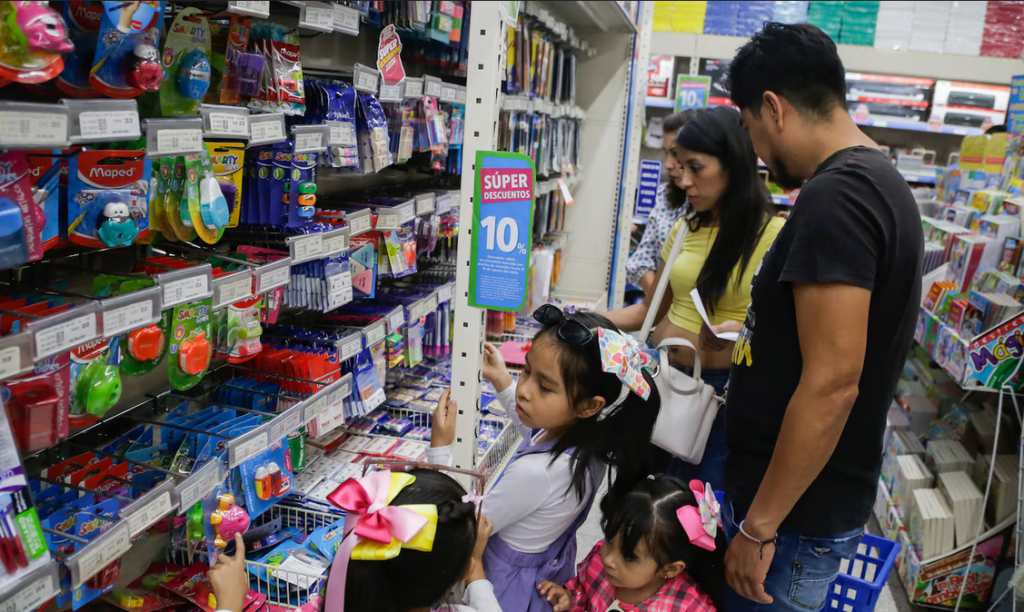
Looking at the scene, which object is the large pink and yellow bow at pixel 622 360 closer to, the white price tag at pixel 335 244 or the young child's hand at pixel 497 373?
the young child's hand at pixel 497 373

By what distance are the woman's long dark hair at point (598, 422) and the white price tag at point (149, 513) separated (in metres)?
0.83

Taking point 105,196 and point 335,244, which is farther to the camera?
point 335,244

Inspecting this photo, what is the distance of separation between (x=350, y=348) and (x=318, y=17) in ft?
2.79

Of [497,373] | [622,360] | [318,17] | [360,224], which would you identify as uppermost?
[318,17]

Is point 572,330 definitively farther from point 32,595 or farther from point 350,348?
point 32,595

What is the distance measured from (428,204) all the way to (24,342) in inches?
57.5

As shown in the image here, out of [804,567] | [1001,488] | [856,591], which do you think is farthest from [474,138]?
[1001,488]

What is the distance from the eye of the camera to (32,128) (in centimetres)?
95

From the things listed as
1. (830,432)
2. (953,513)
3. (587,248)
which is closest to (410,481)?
(830,432)

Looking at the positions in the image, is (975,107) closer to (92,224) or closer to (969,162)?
(969,162)

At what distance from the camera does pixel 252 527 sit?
1914mm

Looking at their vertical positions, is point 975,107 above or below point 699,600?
above

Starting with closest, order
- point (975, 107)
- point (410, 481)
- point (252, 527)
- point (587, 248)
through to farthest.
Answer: point (410, 481) < point (252, 527) < point (587, 248) < point (975, 107)

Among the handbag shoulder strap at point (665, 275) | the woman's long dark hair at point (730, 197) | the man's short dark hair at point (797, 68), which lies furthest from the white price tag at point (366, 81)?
the handbag shoulder strap at point (665, 275)
